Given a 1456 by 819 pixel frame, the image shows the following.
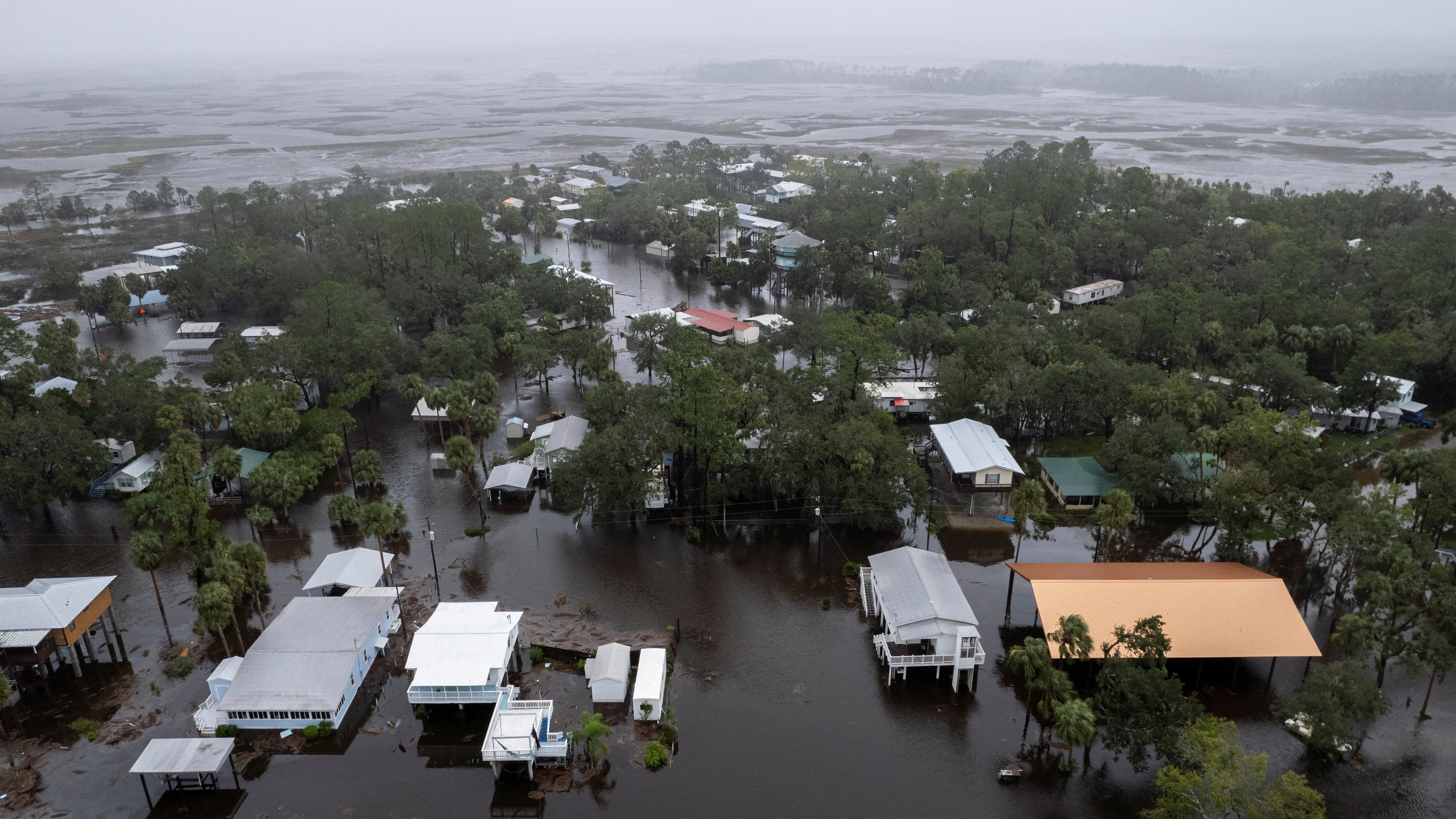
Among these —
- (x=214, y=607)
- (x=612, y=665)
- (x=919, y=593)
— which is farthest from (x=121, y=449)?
(x=919, y=593)

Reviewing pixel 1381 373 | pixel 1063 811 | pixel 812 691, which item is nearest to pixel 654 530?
pixel 812 691

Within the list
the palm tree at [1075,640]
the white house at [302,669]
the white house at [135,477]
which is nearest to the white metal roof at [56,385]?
the white house at [135,477]

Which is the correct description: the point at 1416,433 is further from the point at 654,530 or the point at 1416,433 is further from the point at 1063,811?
the point at 654,530

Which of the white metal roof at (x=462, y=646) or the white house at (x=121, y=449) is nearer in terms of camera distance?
the white metal roof at (x=462, y=646)

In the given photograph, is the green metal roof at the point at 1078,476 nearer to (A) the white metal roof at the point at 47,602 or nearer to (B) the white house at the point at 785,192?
(A) the white metal roof at the point at 47,602

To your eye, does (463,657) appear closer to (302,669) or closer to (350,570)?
(302,669)

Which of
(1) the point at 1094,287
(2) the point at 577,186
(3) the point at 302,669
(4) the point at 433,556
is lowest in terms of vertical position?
(4) the point at 433,556
